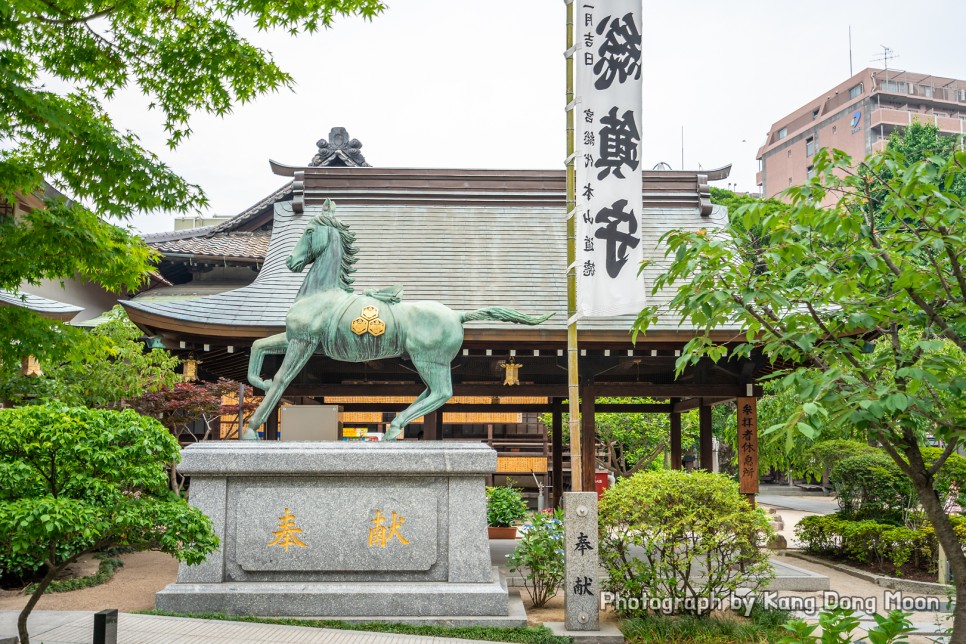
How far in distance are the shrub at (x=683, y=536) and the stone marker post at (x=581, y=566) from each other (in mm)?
477

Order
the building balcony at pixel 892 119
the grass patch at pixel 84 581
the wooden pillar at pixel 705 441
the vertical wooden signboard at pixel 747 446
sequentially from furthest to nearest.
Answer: the building balcony at pixel 892 119, the wooden pillar at pixel 705 441, the vertical wooden signboard at pixel 747 446, the grass patch at pixel 84 581

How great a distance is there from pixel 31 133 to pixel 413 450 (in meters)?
4.32

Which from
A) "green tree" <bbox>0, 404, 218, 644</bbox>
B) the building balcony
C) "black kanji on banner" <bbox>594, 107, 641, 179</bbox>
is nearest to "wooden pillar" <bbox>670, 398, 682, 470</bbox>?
"black kanji on banner" <bbox>594, 107, 641, 179</bbox>

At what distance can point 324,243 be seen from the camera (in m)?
8.67

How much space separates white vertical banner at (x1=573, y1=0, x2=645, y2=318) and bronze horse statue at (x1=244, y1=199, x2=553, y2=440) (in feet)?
3.95

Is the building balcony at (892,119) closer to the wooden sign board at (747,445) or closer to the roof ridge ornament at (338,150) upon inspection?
the roof ridge ornament at (338,150)

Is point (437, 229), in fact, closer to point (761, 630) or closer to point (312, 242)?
point (312, 242)

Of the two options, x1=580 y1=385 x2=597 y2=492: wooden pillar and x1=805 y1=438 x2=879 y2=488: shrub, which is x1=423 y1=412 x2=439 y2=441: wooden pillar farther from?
x1=805 y1=438 x2=879 y2=488: shrub

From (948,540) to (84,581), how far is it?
915 cm

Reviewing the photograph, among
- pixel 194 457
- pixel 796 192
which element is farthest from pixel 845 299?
pixel 194 457

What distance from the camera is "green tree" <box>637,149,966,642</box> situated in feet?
12.2

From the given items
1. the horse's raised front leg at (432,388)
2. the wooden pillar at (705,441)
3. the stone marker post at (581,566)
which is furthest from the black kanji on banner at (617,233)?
the wooden pillar at (705,441)

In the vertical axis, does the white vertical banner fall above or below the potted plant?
above

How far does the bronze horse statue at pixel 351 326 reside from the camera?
845cm
